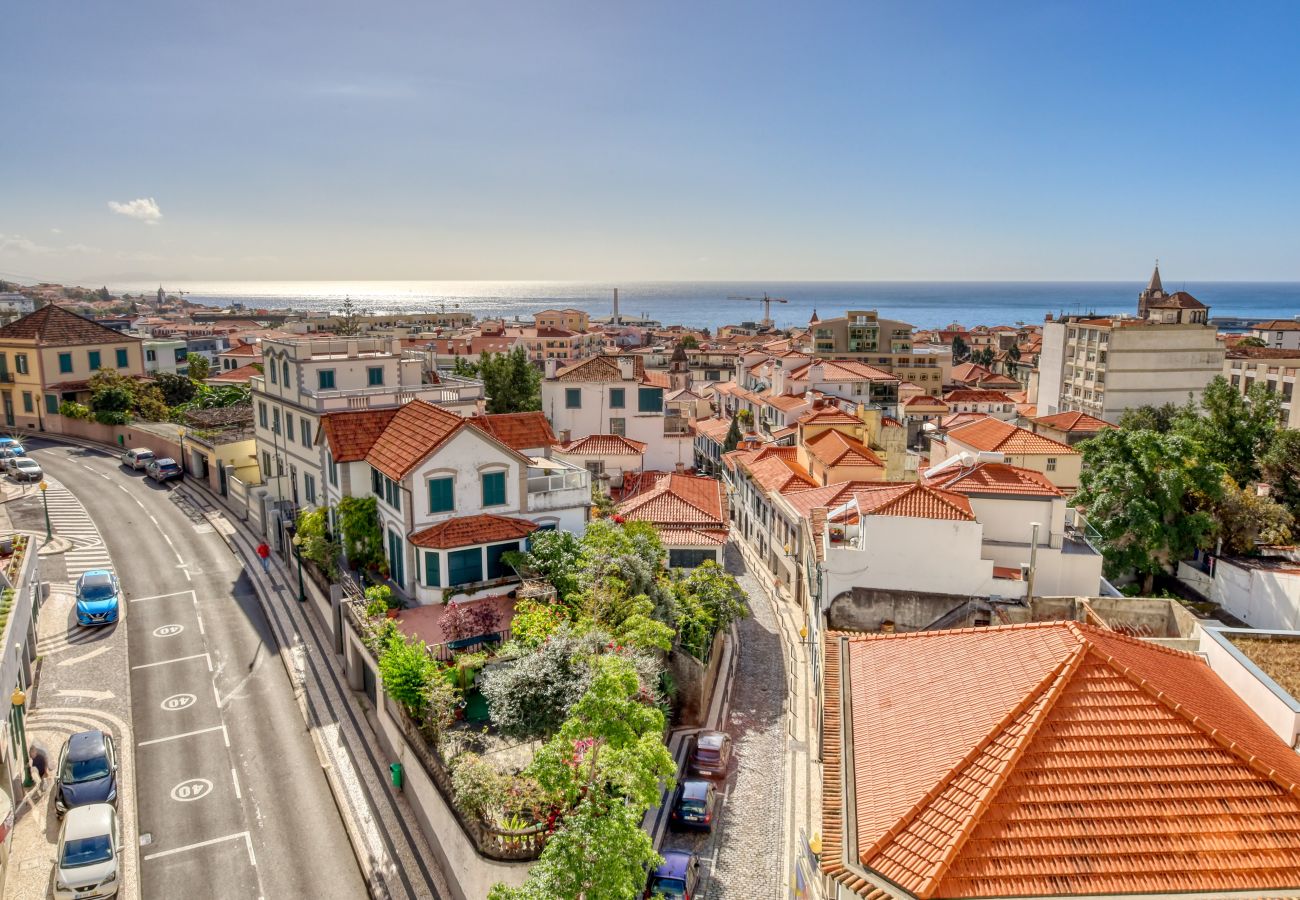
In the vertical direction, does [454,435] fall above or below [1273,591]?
above

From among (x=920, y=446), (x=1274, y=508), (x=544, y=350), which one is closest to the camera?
(x=1274, y=508)

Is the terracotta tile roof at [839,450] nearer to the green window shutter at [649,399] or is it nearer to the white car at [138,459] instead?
the green window shutter at [649,399]

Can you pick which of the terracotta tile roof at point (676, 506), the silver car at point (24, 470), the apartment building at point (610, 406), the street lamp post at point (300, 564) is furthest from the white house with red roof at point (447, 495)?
the silver car at point (24, 470)

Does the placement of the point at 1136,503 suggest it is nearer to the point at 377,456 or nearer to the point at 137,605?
the point at 377,456

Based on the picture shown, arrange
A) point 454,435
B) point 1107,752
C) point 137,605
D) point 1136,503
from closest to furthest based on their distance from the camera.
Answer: point 1107,752
point 454,435
point 137,605
point 1136,503

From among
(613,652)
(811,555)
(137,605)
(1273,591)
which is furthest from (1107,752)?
(137,605)

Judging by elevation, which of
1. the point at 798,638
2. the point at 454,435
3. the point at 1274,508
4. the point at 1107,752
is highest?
the point at 454,435
